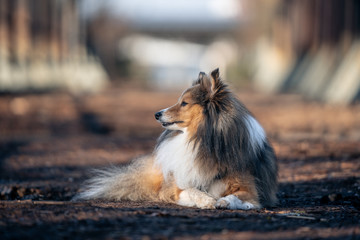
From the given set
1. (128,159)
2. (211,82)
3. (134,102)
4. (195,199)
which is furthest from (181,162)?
(134,102)

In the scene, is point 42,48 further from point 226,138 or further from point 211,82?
point 226,138

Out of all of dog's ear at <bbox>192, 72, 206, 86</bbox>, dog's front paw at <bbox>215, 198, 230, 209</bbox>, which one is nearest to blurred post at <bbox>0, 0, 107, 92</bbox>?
dog's ear at <bbox>192, 72, 206, 86</bbox>

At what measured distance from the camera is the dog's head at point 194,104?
626cm

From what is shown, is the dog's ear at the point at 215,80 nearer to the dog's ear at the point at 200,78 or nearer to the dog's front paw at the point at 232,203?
the dog's ear at the point at 200,78

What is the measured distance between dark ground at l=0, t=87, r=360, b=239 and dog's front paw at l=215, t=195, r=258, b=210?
0.44 ft

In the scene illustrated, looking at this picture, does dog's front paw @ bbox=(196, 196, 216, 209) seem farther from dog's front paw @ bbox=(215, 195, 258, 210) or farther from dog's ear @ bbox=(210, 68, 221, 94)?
dog's ear @ bbox=(210, 68, 221, 94)

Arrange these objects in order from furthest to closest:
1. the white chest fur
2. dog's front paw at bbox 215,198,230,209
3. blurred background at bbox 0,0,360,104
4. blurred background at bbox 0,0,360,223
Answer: blurred background at bbox 0,0,360,104 → blurred background at bbox 0,0,360,223 → the white chest fur → dog's front paw at bbox 215,198,230,209

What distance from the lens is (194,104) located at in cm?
638

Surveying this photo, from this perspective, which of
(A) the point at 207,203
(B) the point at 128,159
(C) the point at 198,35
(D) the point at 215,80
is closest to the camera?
(A) the point at 207,203

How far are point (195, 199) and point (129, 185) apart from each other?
1035 millimetres

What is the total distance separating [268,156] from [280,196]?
93 cm

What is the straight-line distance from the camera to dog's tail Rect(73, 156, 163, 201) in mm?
6695

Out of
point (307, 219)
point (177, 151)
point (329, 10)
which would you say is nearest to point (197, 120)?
point (177, 151)

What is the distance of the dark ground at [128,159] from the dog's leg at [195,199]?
0.19 meters
